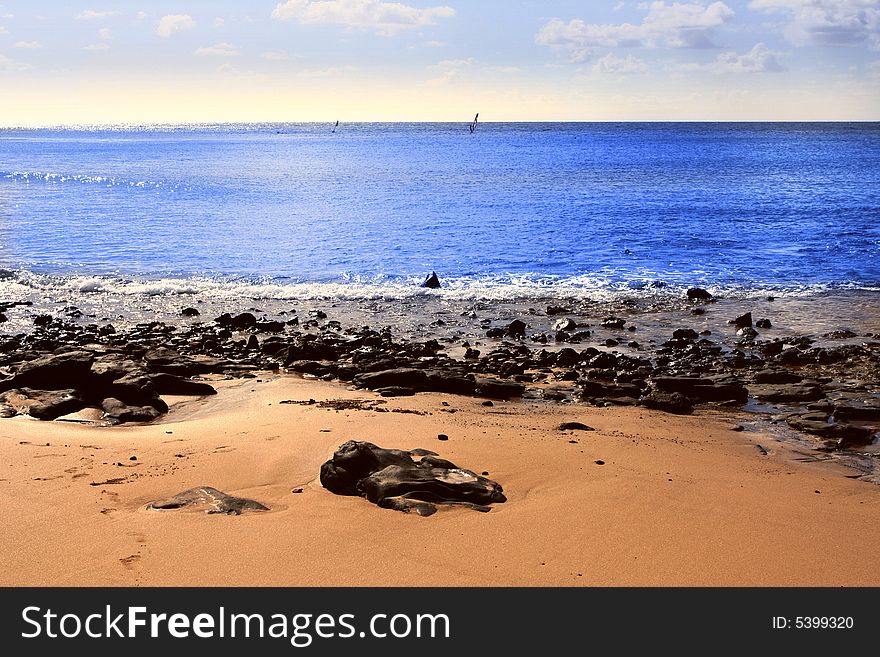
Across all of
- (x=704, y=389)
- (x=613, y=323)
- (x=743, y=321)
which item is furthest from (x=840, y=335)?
(x=704, y=389)

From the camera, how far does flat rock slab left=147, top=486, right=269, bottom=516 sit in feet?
→ 25.7

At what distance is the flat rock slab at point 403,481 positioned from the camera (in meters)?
8.07

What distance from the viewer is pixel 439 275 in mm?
28609

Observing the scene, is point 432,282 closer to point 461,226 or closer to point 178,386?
point 178,386

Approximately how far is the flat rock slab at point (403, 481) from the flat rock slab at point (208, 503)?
0.91m

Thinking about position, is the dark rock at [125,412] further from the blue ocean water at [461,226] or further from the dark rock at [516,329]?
the blue ocean water at [461,226]

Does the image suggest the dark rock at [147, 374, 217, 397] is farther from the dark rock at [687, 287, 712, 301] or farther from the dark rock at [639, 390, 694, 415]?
the dark rock at [687, 287, 712, 301]

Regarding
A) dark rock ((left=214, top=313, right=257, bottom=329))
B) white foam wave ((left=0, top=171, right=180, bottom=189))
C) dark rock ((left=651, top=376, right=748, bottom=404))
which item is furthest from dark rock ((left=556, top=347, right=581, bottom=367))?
white foam wave ((left=0, top=171, right=180, bottom=189))

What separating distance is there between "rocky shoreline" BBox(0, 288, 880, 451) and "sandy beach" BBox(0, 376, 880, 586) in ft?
4.56

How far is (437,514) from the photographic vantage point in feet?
25.5

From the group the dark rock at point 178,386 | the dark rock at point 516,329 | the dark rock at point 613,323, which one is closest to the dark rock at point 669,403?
the dark rock at point 516,329

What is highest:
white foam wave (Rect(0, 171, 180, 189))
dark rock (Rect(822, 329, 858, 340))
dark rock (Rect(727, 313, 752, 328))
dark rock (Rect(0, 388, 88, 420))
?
white foam wave (Rect(0, 171, 180, 189))
